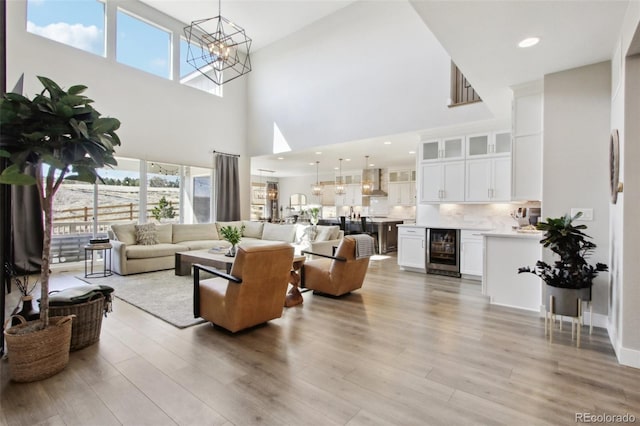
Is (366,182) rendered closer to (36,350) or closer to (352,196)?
(352,196)

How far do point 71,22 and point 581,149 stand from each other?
8434 mm

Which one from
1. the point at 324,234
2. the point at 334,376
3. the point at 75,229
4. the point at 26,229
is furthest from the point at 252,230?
the point at 334,376

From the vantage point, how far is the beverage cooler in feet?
18.2

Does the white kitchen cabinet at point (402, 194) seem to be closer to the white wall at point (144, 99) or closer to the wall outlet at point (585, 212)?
the white wall at point (144, 99)

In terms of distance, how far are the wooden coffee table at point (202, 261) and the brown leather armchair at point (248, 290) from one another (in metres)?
1.42

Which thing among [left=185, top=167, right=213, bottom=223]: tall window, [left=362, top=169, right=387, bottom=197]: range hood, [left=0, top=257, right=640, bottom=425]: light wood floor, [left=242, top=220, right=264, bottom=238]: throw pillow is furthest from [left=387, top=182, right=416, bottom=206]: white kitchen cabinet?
[left=0, top=257, right=640, bottom=425]: light wood floor

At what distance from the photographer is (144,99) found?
6.88 meters

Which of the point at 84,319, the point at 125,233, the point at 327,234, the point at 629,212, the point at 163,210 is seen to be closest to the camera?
the point at 629,212

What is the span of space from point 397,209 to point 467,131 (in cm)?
509

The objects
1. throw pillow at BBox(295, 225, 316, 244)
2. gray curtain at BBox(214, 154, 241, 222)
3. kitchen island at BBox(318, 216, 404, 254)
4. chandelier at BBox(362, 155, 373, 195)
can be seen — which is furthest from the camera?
chandelier at BBox(362, 155, 373, 195)

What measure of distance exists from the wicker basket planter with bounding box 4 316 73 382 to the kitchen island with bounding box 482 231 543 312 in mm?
4323

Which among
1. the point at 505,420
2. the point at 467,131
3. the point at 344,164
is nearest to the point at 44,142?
the point at 505,420

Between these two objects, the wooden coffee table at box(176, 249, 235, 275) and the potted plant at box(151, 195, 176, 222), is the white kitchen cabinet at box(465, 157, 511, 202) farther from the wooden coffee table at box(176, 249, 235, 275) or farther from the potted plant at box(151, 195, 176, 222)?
the potted plant at box(151, 195, 176, 222)

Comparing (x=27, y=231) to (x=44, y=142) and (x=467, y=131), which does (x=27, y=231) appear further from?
(x=467, y=131)
